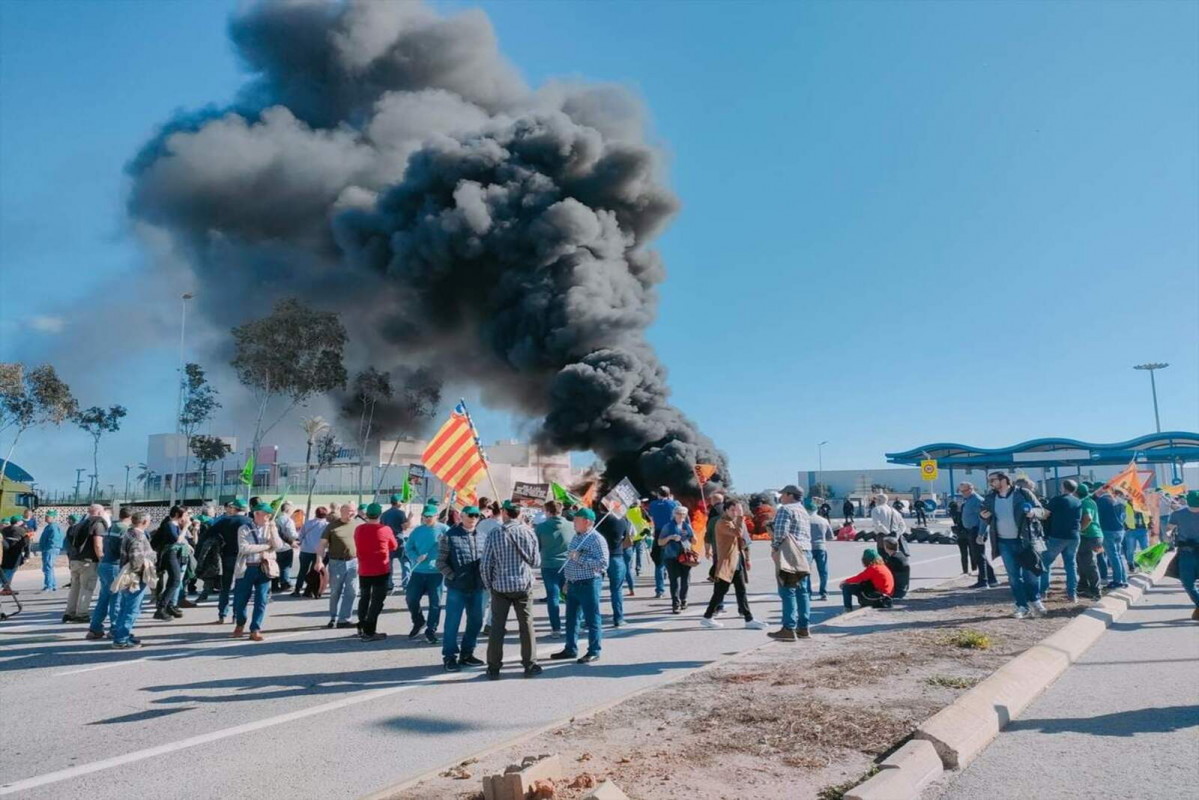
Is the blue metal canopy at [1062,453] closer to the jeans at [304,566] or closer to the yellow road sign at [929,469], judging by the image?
the yellow road sign at [929,469]

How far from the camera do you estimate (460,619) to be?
671 cm

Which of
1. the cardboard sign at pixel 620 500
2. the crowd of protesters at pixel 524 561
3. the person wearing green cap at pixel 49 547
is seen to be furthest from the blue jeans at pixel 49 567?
the cardboard sign at pixel 620 500

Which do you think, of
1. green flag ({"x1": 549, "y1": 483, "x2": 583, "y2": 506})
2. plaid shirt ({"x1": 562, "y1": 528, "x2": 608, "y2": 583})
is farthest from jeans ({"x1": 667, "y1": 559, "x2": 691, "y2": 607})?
green flag ({"x1": 549, "y1": 483, "x2": 583, "y2": 506})

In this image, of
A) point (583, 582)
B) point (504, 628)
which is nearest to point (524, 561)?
point (504, 628)

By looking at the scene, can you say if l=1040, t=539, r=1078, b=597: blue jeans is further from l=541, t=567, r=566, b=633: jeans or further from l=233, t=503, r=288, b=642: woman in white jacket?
l=233, t=503, r=288, b=642: woman in white jacket

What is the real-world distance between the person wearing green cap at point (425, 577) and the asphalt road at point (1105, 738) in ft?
18.0

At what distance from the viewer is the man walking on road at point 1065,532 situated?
30.0 ft

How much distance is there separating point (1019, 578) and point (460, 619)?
621cm

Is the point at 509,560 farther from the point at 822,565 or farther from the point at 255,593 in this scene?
the point at 822,565

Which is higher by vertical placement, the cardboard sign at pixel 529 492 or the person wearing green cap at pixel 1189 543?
the cardboard sign at pixel 529 492

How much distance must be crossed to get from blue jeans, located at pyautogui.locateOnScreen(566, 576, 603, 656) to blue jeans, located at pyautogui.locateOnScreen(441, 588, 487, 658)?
85 cm

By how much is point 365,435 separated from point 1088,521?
42.7m

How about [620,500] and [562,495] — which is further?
[562,495]

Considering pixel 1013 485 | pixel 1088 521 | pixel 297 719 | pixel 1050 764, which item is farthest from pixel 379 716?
pixel 1088 521
